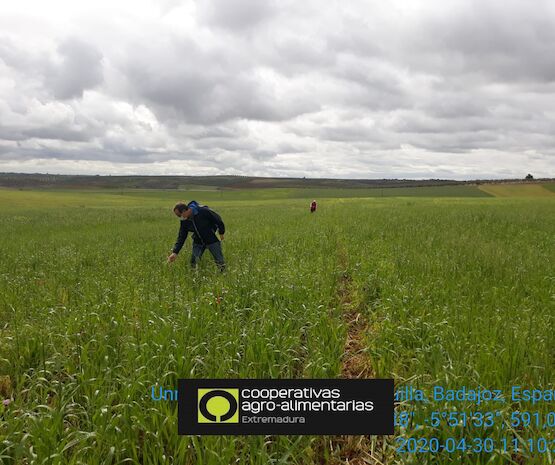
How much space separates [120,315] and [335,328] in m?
3.39

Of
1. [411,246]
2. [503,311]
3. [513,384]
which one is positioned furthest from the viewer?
[411,246]

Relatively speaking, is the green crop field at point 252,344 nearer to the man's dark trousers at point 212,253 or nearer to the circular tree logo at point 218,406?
the circular tree logo at point 218,406

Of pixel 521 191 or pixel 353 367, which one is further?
pixel 521 191

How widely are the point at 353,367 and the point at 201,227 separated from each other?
5.97 meters

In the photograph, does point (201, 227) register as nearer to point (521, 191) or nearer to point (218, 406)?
point (218, 406)

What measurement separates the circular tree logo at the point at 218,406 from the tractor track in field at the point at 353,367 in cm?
86

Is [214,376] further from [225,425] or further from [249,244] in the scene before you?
[249,244]

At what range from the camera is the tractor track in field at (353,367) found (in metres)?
2.85

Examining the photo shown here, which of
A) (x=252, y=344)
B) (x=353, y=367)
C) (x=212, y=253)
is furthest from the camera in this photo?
(x=212, y=253)

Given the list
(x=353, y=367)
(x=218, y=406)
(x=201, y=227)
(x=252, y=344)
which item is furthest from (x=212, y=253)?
(x=218, y=406)

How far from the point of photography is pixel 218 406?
2980mm

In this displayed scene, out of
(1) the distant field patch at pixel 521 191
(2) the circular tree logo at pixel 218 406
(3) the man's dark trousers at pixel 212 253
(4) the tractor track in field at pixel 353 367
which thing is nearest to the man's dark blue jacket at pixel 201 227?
(3) the man's dark trousers at pixel 212 253

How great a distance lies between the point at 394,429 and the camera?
292 centimetres

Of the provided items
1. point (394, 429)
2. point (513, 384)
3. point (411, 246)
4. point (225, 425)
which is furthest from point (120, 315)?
point (411, 246)
